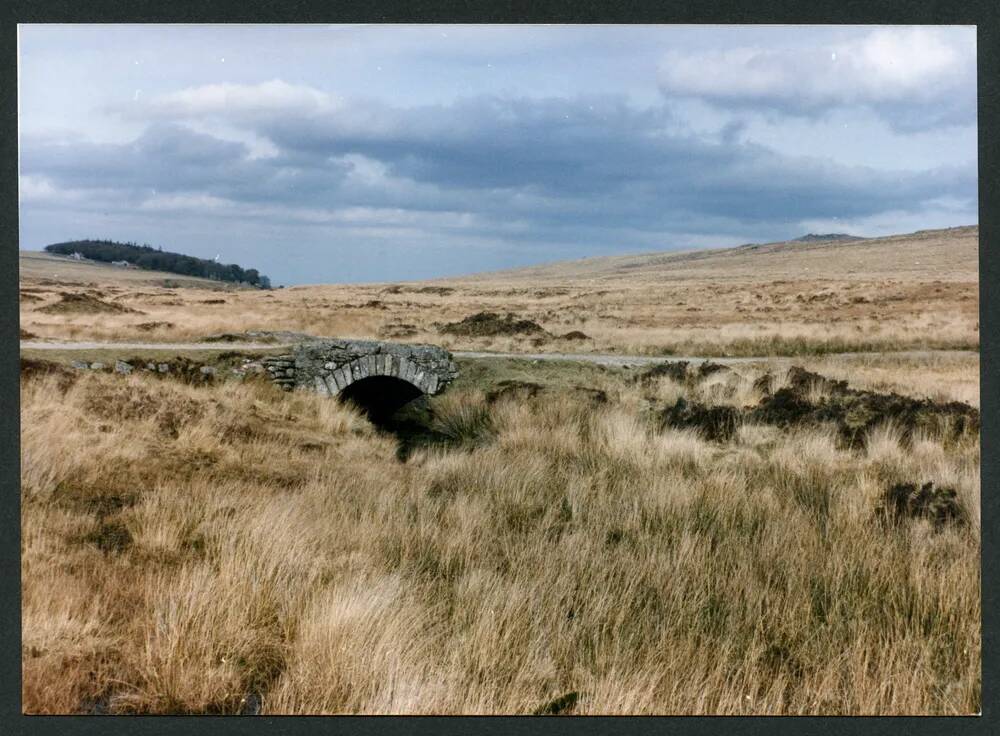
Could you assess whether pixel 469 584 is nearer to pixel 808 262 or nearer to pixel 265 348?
pixel 265 348

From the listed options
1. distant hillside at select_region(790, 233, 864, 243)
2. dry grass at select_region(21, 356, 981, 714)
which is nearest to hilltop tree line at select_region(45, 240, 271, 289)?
dry grass at select_region(21, 356, 981, 714)

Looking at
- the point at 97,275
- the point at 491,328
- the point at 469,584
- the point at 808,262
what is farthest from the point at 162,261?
the point at 808,262

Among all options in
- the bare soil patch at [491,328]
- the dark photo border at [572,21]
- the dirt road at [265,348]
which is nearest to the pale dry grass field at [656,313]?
the bare soil patch at [491,328]

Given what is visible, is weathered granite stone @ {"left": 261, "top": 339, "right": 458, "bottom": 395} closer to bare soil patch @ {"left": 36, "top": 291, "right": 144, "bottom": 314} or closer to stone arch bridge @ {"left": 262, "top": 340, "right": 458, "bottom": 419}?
stone arch bridge @ {"left": 262, "top": 340, "right": 458, "bottom": 419}

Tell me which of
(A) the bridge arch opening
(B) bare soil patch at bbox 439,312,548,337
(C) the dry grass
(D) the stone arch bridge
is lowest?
(C) the dry grass

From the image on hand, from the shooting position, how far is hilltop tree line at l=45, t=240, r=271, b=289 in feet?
121

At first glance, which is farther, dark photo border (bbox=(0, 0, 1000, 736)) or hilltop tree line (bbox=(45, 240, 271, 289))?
hilltop tree line (bbox=(45, 240, 271, 289))

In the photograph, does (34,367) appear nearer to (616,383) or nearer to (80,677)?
(80,677)

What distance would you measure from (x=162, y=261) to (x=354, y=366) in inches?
1235

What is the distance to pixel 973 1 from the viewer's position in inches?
229

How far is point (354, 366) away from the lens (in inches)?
589

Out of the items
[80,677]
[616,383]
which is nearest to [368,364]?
[616,383]

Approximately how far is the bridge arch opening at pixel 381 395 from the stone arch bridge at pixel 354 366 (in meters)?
0.07

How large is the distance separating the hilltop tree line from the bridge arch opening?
17.1m
